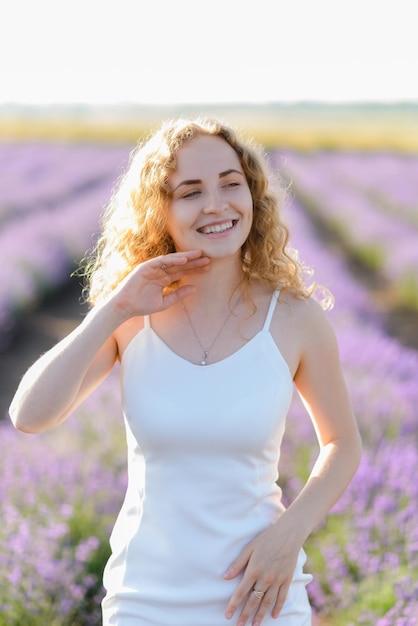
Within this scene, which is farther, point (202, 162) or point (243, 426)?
point (202, 162)

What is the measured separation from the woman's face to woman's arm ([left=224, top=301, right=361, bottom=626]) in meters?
0.22

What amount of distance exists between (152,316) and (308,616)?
0.69 meters

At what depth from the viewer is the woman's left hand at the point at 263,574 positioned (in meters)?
Answer: 1.63

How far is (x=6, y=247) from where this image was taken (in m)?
8.80

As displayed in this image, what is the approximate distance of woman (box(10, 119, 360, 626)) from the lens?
1.65 metres

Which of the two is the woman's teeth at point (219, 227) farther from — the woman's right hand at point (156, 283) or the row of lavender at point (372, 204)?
the row of lavender at point (372, 204)

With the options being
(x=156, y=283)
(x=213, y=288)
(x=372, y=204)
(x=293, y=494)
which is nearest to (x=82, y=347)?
(x=156, y=283)

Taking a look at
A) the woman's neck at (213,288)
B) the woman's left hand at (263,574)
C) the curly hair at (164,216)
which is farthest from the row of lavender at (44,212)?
the woman's left hand at (263,574)

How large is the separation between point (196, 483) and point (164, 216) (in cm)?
58

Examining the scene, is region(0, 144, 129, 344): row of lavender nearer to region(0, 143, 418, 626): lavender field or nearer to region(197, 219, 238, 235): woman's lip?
region(0, 143, 418, 626): lavender field

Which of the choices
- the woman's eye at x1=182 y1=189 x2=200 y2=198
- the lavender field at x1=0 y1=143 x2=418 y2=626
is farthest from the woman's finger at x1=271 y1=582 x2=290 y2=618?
the lavender field at x1=0 y1=143 x2=418 y2=626

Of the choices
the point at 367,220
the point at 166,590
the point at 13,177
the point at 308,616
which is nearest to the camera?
the point at 166,590

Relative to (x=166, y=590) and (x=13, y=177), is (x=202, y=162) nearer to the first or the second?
(x=166, y=590)

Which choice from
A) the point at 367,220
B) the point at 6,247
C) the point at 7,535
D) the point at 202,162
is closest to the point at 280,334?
the point at 202,162
